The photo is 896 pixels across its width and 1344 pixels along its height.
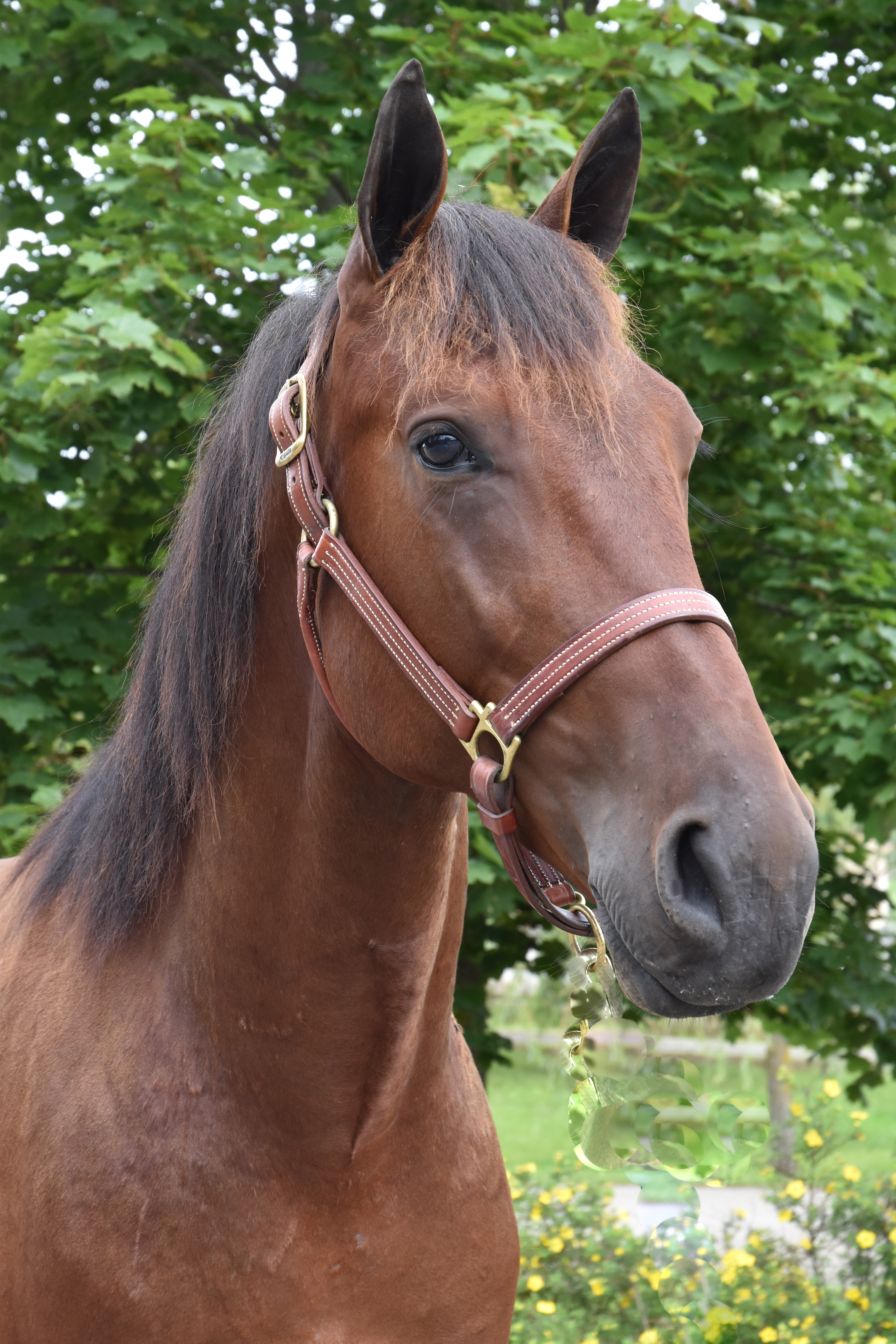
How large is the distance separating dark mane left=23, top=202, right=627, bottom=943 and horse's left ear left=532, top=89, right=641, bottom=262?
0.19 m

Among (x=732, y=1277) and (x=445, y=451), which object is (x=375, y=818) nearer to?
(x=445, y=451)

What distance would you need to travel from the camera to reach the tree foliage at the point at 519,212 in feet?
13.3

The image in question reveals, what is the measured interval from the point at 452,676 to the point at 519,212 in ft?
7.85

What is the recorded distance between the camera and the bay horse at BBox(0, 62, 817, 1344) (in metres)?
1.35

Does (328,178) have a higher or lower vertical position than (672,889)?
lower

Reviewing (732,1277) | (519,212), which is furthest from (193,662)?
(732,1277)

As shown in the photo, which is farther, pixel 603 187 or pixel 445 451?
pixel 603 187

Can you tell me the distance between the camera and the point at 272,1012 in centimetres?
184

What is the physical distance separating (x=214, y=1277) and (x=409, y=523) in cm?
120

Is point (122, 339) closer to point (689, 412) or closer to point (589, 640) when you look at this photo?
point (689, 412)

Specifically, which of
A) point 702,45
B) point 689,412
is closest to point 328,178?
point 702,45

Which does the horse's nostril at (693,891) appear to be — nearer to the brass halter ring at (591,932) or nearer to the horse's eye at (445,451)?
the brass halter ring at (591,932)

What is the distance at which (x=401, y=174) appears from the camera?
65.0 inches

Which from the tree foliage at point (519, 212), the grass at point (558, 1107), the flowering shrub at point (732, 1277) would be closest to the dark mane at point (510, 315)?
the tree foliage at point (519, 212)
